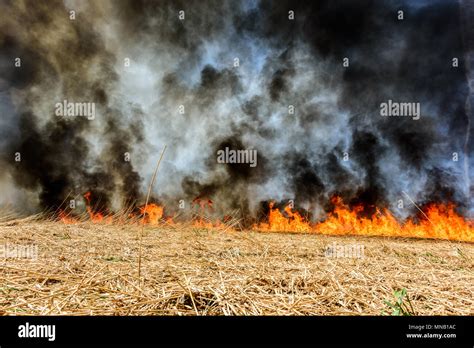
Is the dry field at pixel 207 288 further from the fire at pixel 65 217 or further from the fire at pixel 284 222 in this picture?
the fire at pixel 284 222

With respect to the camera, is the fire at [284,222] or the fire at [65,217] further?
the fire at [284,222]

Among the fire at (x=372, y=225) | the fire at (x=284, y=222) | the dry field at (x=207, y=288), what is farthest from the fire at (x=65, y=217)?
the fire at (x=284, y=222)

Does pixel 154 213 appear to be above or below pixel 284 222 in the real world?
above

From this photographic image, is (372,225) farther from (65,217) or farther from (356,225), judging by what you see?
(65,217)

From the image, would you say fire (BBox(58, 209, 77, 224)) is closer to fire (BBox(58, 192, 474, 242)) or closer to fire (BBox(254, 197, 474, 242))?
fire (BBox(58, 192, 474, 242))

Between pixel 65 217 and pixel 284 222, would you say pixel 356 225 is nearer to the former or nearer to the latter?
pixel 284 222

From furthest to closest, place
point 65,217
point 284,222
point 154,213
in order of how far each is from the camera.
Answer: point 284,222
point 154,213
point 65,217

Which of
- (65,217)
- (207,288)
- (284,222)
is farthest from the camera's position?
(284,222)

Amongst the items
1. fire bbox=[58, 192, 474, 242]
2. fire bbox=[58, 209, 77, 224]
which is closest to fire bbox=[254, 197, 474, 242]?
fire bbox=[58, 192, 474, 242]

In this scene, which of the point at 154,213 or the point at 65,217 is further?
the point at 154,213

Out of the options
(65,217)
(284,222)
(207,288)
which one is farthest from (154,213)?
(207,288)
